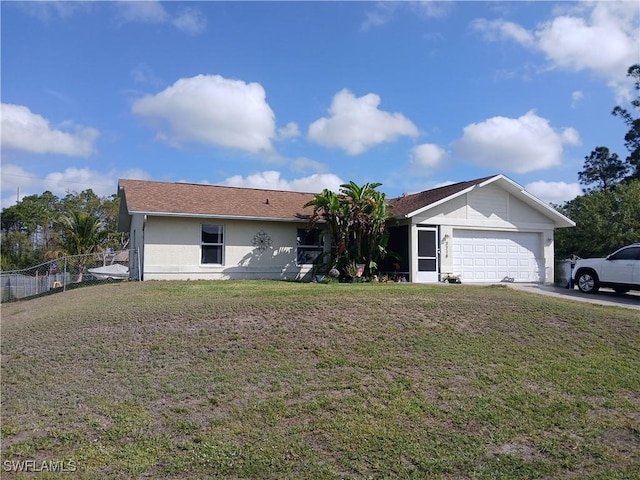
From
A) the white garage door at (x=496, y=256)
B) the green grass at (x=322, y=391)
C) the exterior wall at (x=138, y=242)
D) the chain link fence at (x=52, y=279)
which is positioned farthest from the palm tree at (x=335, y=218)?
the green grass at (x=322, y=391)

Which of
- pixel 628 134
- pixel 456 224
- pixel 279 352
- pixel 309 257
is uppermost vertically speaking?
pixel 628 134

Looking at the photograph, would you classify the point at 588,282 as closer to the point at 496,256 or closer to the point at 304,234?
the point at 496,256

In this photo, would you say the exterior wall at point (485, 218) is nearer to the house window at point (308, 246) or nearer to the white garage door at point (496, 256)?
the white garage door at point (496, 256)

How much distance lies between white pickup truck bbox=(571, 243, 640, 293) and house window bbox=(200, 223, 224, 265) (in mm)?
12949

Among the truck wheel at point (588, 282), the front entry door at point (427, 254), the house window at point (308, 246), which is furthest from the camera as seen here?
the house window at point (308, 246)

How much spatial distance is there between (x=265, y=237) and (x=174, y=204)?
3.66m

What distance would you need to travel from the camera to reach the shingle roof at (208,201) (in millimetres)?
18514

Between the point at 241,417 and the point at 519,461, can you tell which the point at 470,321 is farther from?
the point at 241,417

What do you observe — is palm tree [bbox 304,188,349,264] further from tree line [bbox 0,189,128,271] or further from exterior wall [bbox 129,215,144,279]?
tree line [bbox 0,189,128,271]

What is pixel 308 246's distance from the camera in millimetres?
21109

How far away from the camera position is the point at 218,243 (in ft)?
63.9

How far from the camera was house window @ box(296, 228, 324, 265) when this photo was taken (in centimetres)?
2095

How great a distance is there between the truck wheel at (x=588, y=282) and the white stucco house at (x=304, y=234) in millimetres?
3023

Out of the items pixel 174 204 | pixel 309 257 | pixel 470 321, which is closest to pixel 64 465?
pixel 470 321
